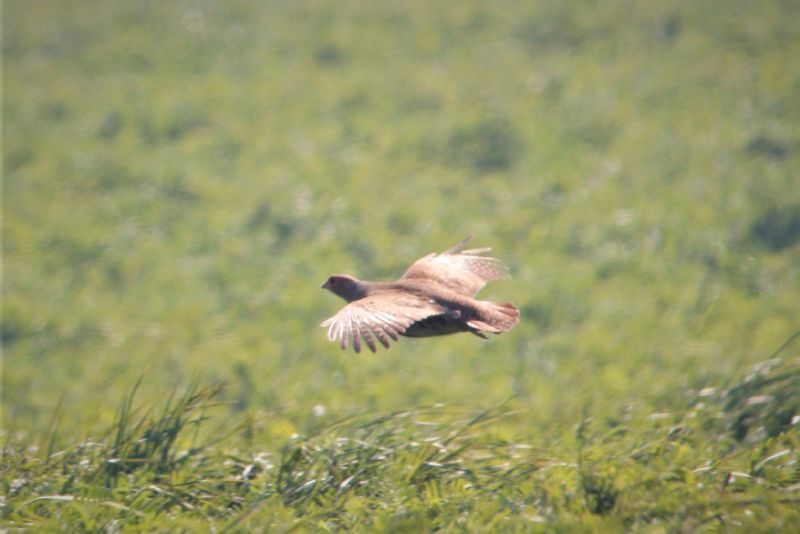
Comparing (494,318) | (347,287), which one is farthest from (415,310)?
(347,287)

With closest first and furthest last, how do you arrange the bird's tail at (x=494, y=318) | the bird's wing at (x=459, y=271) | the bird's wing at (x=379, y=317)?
1. the bird's wing at (x=379, y=317)
2. the bird's tail at (x=494, y=318)
3. the bird's wing at (x=459, y=271)

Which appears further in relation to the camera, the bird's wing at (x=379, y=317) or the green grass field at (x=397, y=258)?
the green grass field at (x=397, y=258)

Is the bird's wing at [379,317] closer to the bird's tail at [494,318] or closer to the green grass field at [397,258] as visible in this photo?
the bird's tail at [494,318]

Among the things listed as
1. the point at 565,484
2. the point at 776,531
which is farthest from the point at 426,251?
the point at 776,531

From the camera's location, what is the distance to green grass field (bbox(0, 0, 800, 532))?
5.68 m

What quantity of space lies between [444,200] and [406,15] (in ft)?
20.0

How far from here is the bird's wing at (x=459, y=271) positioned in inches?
258

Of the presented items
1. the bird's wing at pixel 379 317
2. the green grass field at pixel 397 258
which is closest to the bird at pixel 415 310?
the bird's wing at pixel 379 317

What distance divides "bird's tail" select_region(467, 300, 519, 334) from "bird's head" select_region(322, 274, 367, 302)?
0.66 m

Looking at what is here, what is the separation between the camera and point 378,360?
11227mm

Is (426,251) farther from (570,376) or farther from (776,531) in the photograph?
(776,531)

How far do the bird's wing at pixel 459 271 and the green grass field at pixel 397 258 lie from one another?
80 cm

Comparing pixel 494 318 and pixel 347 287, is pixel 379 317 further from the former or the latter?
pixel 347 287

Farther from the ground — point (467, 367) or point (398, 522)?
point (467, 367)
